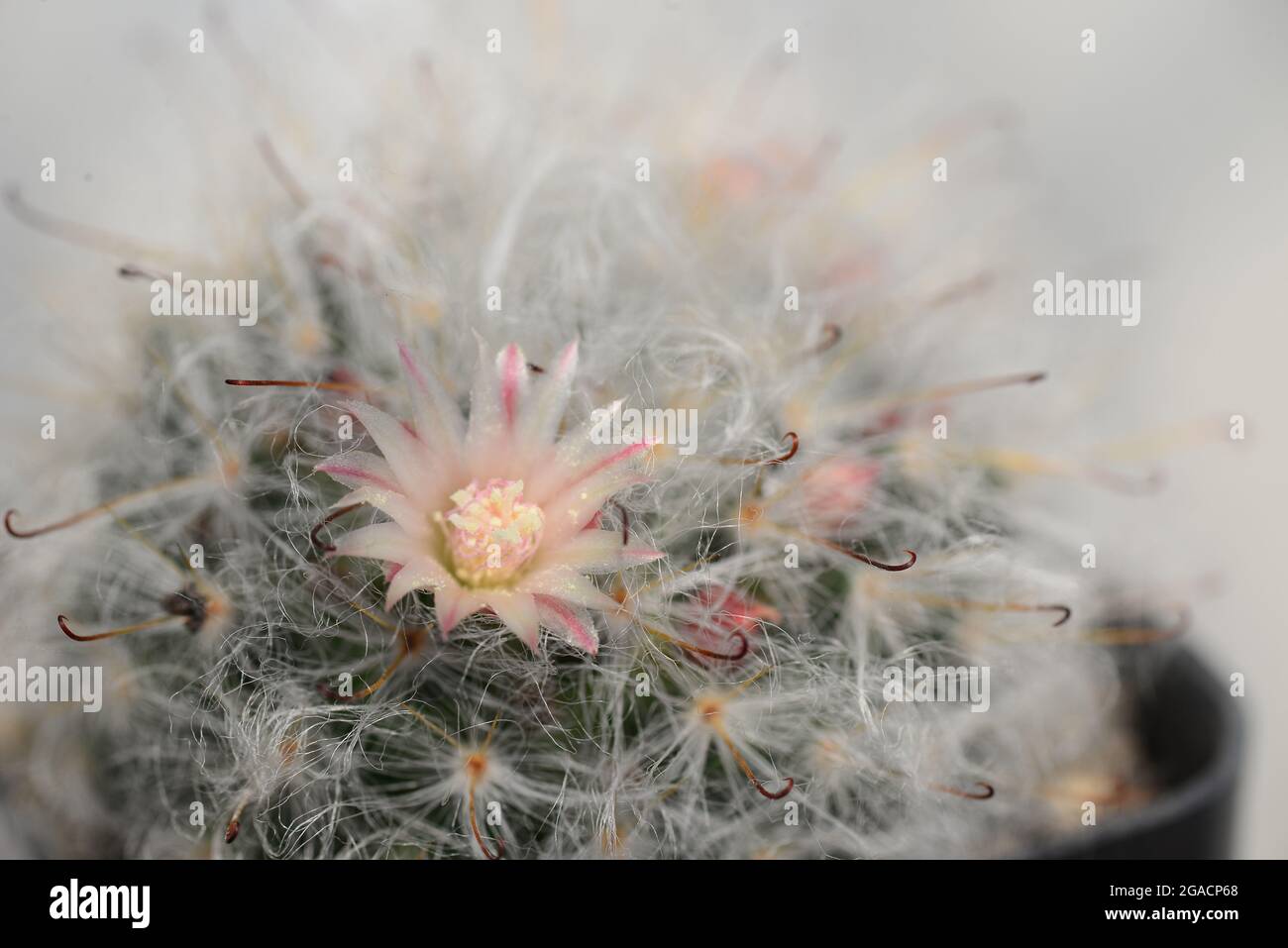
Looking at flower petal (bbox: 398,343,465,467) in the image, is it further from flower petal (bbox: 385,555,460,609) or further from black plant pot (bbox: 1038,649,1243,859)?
black plant pot (bbox: 1038,649,1243,859)

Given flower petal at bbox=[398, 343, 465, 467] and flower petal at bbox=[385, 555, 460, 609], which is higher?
flower petal at bbox=[398, 343, 465, 467]

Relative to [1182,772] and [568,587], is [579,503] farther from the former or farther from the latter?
[1182,772]

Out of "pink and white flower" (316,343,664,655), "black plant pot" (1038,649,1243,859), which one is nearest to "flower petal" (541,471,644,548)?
"pink and white flower" (316,343,664,655)

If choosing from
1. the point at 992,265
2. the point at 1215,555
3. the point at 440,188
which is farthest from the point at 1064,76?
the point at 440,188

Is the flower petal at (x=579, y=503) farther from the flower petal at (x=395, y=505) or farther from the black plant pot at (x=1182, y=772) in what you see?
the black plant pot at (x=1182, y=772)

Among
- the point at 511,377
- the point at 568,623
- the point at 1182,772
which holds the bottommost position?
the point at 1182,772

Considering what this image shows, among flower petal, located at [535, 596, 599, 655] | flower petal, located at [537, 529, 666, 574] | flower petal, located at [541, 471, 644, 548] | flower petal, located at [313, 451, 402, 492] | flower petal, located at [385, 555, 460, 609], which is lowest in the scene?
flower petal, located at [535, 596, 599, 655]

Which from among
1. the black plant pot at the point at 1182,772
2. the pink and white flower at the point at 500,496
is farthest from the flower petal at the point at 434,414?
the black plant pot at the point at 1182,772

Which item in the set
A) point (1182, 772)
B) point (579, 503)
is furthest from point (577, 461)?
point (1182, 772)
